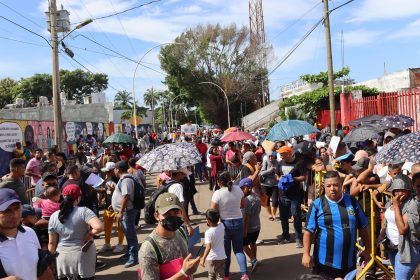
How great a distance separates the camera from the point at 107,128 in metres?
32.3

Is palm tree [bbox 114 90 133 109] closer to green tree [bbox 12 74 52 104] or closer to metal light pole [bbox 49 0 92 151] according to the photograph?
green tree [bbox 12 74 52 104]

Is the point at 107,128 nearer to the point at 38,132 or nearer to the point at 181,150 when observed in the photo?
the point at 38,132

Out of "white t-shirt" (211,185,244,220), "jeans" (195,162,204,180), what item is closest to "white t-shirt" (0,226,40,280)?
"white t-shirt" (211,185,244,220)

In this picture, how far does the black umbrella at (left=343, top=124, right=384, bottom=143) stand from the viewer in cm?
1084

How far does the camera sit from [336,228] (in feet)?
14.6

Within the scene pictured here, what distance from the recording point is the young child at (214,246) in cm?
567

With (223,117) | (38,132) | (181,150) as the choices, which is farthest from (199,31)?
(181,150)

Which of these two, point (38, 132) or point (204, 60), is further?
point (204, 60)

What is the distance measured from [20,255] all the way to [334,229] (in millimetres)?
2842

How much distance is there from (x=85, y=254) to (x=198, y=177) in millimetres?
13602

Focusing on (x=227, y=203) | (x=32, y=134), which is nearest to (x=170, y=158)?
(x=227, y=203)

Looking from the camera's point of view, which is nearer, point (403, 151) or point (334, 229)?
point (334, 229)

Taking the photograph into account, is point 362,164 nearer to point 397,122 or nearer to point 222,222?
point 222,222

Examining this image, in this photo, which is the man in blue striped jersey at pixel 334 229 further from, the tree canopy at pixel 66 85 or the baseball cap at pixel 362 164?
the tree canopy at pixel 66 85
